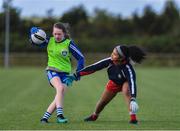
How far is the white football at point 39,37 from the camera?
43.4 ft

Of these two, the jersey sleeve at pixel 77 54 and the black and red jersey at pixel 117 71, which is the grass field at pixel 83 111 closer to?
the black and red jersey at pixel 117 71

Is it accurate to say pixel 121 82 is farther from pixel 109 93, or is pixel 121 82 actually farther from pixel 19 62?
pixel 19 62

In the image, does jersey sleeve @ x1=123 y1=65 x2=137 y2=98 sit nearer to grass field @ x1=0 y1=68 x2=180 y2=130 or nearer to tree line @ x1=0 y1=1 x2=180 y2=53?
grass field @ x1=0 y1=68 x2=180 y2=130

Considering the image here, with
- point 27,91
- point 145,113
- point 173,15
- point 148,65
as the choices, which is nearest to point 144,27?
point 173,15

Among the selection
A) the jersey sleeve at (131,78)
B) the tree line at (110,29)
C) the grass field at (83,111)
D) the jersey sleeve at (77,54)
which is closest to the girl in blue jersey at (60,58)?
the jersey sleeve at (77,54)

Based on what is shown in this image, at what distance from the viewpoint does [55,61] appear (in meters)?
13.1

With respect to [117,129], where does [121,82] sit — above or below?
above

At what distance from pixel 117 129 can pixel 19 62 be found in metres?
50.3

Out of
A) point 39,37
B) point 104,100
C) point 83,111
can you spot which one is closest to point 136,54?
point 104,100

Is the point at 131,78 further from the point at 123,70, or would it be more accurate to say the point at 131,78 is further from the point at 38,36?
the point at 38,36

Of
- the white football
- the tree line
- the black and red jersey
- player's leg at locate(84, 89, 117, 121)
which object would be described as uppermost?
the tree line

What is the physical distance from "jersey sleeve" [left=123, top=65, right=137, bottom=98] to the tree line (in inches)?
1613

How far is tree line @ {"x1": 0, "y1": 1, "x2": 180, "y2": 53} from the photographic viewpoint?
63.0m

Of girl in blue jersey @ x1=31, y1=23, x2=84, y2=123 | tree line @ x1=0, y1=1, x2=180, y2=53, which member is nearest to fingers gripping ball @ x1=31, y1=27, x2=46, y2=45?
girl in blue jersey @ x1=31, y1=23, x2=84, y2=123
